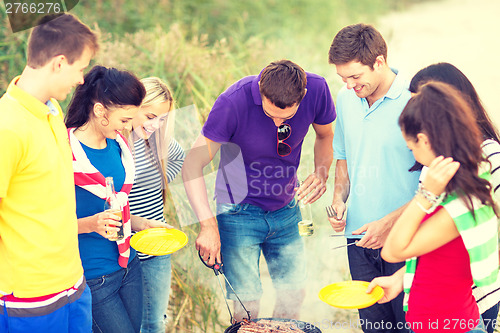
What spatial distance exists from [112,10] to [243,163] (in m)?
5.58

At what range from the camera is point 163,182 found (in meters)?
3.12

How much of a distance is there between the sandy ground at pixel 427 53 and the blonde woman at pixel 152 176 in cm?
154

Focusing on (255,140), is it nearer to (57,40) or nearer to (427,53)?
(57,40)

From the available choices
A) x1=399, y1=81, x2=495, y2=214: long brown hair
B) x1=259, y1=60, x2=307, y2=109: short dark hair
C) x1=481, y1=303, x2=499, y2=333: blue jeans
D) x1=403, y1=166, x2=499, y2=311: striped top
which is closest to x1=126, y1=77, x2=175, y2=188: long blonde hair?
x1=259, y1=60, x2=307, y2=109: short dark hair

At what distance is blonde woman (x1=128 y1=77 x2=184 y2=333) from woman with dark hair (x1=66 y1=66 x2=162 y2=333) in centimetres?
37

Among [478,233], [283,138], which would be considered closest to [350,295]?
[478,233]

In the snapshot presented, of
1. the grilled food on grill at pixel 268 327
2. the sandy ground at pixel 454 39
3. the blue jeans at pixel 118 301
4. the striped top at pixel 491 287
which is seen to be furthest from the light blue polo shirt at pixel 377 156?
the sandy ground at pixel 454 39

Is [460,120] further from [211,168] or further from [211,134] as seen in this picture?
[211,168]

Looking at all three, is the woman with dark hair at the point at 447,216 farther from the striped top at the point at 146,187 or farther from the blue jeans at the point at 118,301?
the striped top at the point at 146,187

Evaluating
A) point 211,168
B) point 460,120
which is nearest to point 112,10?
point 211,168

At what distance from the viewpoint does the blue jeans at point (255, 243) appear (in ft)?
10.2

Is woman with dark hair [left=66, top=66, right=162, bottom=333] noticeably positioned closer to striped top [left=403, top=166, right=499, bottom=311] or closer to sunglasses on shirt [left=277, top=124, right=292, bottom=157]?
sunglasses on shirt [left=277, top=124, right=292, bottom=157]

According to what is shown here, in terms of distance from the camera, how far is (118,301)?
2541 millimetres

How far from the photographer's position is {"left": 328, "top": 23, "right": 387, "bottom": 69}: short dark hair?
2.72m
